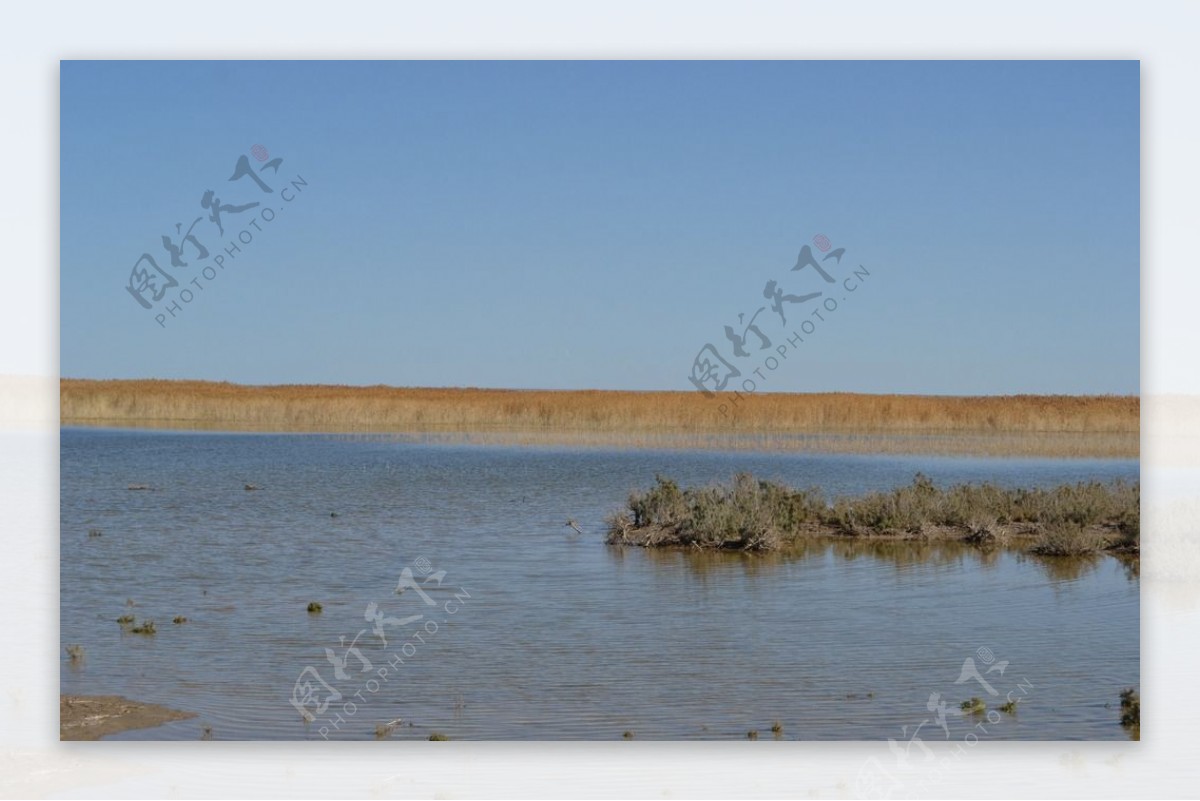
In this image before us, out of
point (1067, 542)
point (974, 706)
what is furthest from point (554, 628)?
point (1067, 542)

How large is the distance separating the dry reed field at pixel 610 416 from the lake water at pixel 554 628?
1101 cm

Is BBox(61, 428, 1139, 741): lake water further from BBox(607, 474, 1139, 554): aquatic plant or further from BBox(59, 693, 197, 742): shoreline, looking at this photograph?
BBox(607, 474, 1139, 554): aquatic plant

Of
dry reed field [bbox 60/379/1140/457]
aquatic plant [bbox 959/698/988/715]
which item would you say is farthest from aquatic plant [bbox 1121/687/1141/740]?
dry reed field [bbox 60/379/1140/457]

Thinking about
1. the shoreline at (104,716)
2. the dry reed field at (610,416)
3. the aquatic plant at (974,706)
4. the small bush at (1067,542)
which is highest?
the dry reed field at (610,416)

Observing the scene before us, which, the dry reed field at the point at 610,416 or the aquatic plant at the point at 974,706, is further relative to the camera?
the dry reed field at the point at 610,416

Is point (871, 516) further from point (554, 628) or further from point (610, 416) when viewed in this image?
point (610, 416)

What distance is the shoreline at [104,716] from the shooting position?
691 centimetres

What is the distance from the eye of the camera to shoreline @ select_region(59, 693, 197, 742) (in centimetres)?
691

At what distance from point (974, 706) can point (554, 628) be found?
2.88m

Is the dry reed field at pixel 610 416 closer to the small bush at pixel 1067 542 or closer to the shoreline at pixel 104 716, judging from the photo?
the small bush at pixel 1067 542

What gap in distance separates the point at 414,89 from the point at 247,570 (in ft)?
14.3

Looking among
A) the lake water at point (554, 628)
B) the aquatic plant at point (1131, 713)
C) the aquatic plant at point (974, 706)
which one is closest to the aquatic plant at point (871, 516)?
the lake water at point (554, 628)

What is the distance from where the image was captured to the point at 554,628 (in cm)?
905

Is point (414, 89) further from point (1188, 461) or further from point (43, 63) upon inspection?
point (1188, 461)
